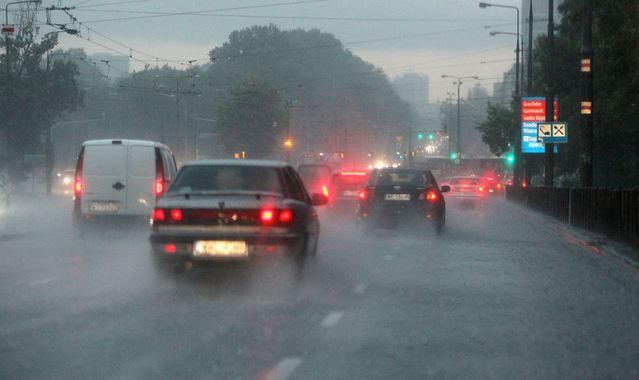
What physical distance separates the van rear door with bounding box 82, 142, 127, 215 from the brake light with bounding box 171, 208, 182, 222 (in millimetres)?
8891

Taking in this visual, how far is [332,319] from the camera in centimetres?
1119

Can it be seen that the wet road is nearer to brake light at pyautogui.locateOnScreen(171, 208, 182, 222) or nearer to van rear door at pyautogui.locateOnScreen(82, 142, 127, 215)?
brake light at pyautogui.locateOnScreen(171, 208, 182, 222)

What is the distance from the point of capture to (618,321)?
38.2 ft

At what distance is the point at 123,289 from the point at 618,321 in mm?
5795

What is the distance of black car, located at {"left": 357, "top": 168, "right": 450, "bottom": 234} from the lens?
26625 mm

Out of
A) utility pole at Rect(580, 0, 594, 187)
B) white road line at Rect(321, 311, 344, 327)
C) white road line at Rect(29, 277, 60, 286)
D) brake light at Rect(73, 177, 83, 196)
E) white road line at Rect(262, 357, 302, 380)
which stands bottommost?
white road line at Rect(29, 277, 60, 286)

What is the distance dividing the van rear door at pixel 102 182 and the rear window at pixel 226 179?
7.82m

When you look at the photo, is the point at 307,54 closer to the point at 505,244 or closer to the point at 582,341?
the point at 505,244

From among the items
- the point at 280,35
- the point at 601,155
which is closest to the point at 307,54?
the point at 280,35

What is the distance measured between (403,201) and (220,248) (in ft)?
44.8

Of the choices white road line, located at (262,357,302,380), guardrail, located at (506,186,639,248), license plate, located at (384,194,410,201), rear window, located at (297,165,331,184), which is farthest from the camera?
rear window, located at (297,165,331,184)

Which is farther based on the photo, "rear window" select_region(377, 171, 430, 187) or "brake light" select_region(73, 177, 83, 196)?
"rear window" select_region(377, 171, 430, 187)

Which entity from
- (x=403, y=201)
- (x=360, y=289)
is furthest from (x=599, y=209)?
(x=360, y=289)

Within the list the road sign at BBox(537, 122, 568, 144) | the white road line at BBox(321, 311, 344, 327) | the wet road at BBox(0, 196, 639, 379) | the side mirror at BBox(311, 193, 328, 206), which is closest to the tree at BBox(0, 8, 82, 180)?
the road sign at BBox(537, 122, 568, 144)
